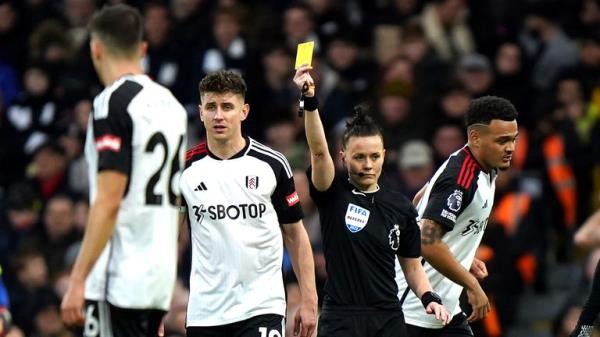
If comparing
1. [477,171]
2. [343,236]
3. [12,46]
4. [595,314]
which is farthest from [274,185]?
[12,46]

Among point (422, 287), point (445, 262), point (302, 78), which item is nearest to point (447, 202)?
point (445, 262)

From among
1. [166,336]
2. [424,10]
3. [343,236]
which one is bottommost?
[166,336]

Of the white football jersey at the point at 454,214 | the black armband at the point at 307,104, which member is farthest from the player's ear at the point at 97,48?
the white football jersey at the point at 454,214

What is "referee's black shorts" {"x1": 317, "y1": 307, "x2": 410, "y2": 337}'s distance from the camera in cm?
855

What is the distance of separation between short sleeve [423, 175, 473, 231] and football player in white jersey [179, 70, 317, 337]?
0.81 m

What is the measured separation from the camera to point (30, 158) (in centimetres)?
1619

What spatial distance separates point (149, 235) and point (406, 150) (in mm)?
7250

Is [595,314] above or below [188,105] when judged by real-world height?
below

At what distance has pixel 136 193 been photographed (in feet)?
23.5

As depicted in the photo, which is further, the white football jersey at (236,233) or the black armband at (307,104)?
the white football jersey at (236,233)

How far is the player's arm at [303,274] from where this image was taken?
8797mm

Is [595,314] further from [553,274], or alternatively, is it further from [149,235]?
[553,274]

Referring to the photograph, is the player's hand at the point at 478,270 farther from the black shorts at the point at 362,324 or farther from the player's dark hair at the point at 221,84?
the player's dark hair at the point at 221,84

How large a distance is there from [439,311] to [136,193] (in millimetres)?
2139
